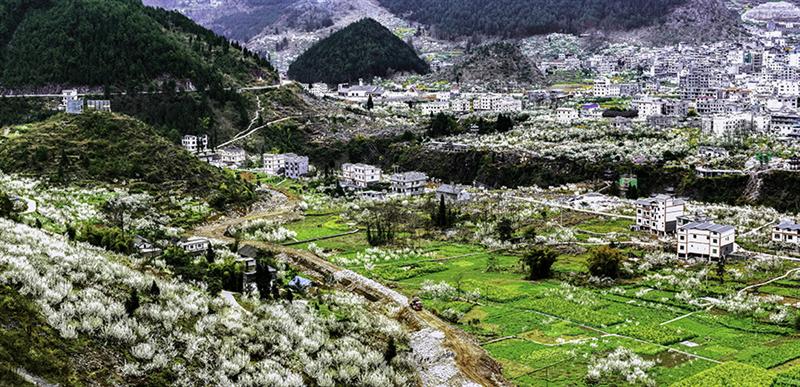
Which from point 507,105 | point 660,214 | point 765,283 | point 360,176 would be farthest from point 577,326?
point 507,105

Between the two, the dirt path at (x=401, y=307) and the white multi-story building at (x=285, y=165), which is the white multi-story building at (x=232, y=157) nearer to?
the white multi-story building at (x=285, y=165)

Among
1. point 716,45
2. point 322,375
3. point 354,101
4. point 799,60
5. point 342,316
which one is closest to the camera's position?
point 322,375

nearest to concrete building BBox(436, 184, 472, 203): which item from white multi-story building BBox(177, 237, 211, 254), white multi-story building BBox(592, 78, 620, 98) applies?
white multi-story building BBox(177, 237, 211, 254)

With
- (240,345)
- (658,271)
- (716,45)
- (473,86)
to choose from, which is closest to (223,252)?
(240,345)

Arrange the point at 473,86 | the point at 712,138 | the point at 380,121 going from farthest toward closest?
the point at 473,86 < the point at 380,121 < the point at 712,138

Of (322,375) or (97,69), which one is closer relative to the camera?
(322,375)

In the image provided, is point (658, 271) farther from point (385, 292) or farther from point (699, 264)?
point (385, 292)
